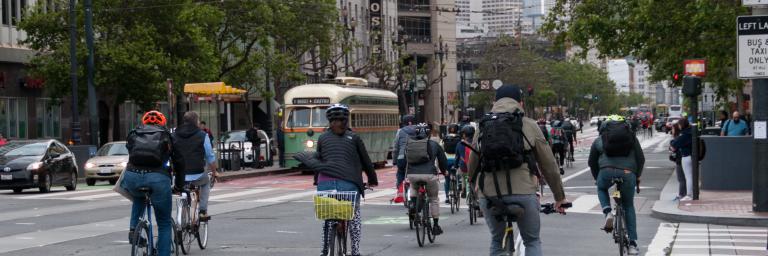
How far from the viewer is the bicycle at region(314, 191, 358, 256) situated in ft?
37.0

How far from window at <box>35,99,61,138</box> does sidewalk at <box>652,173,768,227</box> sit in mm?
31292

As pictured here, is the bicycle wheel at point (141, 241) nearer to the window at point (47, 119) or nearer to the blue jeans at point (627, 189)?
the blue jeans at point (627, 189)

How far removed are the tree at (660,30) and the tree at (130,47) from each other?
13.1m

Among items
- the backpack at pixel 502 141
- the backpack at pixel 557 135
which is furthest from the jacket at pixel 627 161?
the backpack at pixel 557 135

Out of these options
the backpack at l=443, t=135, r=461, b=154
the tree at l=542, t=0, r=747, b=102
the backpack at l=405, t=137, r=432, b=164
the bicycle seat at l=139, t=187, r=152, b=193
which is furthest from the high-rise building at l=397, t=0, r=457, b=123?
the bicycle seat at l=139, t=187, r=152, b=193

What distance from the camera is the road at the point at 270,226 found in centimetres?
1573

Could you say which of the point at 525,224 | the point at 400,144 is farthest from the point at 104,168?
Answer: the point at 525,224

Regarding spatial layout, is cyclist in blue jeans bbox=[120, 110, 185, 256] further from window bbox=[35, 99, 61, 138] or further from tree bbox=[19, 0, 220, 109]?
window bbox=[35, 99, 61, 138]


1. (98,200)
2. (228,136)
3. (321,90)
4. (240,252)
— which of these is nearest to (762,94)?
(240,252)

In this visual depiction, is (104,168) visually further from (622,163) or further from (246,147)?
(622,163)

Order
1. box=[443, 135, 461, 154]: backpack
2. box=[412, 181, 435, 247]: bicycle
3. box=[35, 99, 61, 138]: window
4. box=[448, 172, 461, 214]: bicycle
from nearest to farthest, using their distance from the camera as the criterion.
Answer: box=[412, 181, 435, 247]: bicycle, box=[448, 172, 461, 214]: bicycle, box=[443, 135, 461, 154]: backpack, box=[35, 99, 61, 138]: window

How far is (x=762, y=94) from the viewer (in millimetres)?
19672

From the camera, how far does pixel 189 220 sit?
49.0 feet

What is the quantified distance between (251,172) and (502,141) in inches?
1198
